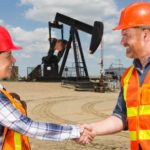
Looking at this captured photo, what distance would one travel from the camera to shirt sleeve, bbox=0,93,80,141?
10.5 feet

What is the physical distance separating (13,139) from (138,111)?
89 cm

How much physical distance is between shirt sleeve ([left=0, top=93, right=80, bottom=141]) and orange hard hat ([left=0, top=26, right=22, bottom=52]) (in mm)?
343

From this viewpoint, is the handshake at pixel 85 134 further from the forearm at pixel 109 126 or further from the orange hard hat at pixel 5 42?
the orange hard hat at pixel 5 42

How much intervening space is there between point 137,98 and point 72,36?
3522 centimetres

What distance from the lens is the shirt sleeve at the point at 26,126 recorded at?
3191 millimetres

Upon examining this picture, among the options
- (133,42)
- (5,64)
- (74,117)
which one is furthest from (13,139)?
(74,117)

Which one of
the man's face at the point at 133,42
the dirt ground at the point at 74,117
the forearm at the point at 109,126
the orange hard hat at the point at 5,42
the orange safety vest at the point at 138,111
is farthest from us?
the dirt ground at the point at 74,117

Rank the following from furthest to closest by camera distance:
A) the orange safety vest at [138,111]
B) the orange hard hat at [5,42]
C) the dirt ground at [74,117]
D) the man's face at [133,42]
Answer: the dirt ground at [74,117]
the orange hard hat at [5,42]
the man's face at [133,42]
the orange safety vest at [138,111]

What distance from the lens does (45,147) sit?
376 inches

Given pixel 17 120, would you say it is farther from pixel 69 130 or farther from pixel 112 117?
pixel 112 117

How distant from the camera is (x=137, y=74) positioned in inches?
130

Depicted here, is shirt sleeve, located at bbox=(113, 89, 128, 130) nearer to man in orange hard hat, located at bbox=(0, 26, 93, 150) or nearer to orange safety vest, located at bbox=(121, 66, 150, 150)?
orange safety vest, located at bbox=(121, 66, 150, 150)

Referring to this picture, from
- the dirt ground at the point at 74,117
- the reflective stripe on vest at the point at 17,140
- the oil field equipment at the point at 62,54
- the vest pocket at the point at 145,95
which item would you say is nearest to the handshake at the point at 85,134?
the reflective stripe on vest at the point at 17,140

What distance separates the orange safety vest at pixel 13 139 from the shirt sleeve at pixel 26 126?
8 cm
